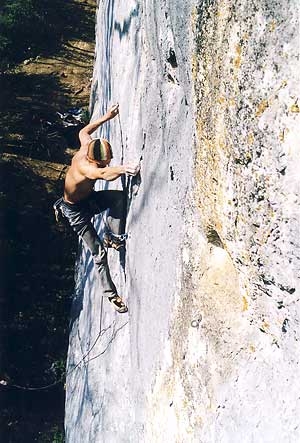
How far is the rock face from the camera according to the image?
5.88ft

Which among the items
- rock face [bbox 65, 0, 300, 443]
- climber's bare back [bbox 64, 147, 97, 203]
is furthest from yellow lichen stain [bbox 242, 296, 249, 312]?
climber's bare back [bbox 64, 147, 97, 203]

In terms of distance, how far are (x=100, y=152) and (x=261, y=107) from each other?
2331mm

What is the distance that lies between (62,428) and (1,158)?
12.2ft

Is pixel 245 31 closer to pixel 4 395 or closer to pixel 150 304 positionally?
pixel 150 304

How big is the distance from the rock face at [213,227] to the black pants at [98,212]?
1.17 feet

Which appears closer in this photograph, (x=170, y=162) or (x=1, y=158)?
(x=170, y=162)

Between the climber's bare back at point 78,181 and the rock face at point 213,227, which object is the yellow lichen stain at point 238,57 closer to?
the rock face at point 213,227

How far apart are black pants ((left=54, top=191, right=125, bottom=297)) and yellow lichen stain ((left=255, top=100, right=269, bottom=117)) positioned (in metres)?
2.62

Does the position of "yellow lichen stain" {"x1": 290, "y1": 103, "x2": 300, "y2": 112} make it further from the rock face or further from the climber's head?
the climber's head

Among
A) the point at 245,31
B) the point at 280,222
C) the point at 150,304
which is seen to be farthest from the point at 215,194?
the point at 150,304

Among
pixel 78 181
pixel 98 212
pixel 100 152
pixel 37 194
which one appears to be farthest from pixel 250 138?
pixel 37 194

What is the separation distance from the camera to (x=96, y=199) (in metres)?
4.57

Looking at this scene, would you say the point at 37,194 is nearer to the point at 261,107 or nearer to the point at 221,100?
the point at 221,100

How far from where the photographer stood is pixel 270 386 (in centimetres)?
203
